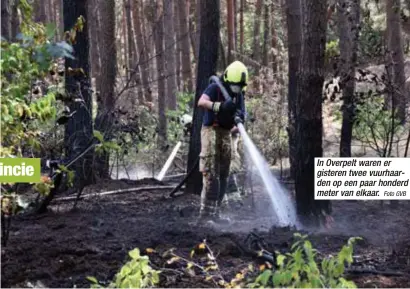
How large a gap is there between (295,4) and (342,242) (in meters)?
6.48

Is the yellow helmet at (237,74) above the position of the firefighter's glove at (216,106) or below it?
above

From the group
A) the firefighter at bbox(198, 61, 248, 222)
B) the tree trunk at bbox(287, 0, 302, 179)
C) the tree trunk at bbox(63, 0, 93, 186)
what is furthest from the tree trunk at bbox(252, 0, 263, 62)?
the firefighter at bbox(198, 61, 248, 222)

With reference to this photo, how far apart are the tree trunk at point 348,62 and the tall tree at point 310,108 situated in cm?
189

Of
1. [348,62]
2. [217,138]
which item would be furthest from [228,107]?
[348,62]

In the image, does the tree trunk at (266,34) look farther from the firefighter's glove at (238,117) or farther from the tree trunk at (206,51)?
the firefighter's glove at (238,117)

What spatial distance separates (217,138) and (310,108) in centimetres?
143

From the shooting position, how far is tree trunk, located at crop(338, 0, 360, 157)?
35.1 feet

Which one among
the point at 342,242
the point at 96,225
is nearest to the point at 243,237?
the point at 342,242

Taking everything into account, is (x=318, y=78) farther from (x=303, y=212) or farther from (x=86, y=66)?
(x=86, y=66)

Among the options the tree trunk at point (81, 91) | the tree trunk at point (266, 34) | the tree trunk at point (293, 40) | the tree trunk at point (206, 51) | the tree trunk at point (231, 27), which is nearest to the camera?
the tree trunk at point (81, 91)

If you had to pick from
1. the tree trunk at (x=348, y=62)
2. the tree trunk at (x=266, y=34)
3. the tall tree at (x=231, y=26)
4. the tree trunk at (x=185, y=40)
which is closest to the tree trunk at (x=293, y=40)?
the tree trunk at (x=348, y=62)

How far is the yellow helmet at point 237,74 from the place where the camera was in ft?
28.7

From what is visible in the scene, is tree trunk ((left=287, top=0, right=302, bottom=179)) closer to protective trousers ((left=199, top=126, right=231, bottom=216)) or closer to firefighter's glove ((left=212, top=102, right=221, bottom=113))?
protective trousers ((left=199, top=126, right=231, bottom=216))

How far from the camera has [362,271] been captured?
580 centimetres
